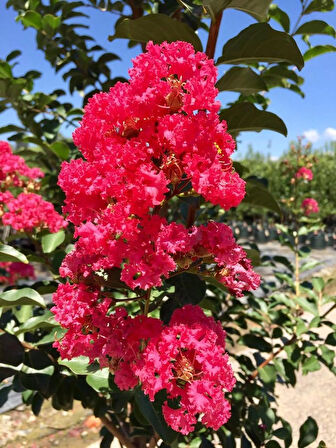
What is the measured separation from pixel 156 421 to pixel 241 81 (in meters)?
0.76

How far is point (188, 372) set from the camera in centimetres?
66

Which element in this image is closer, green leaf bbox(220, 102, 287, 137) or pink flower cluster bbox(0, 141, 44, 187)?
green leaf bbox(220, 102, 287, 137)

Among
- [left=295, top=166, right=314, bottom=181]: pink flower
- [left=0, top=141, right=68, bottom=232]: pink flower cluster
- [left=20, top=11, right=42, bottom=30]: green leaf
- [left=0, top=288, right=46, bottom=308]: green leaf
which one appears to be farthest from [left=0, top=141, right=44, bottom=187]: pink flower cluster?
[left=295, top=166, right=314, bottom=181]: pink flower

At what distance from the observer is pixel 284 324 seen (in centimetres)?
166

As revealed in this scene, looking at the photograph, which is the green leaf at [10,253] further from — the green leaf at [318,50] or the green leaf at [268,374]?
the green leaf at [318,50]

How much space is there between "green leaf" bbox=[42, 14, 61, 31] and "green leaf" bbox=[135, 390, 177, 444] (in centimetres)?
152

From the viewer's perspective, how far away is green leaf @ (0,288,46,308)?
2.71ft

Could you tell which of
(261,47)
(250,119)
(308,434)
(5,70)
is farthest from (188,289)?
(5,70)

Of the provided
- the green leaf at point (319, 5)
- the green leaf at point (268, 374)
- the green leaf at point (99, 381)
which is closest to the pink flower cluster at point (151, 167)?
the green leaf at point (99, 381)

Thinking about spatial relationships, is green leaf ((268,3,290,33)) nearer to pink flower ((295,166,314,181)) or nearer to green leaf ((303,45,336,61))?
green leaf ((303,45,336,61))

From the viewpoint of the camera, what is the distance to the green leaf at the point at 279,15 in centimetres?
127

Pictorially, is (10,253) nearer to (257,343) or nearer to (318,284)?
(257,343)

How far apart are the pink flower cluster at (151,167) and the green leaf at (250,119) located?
20 cm

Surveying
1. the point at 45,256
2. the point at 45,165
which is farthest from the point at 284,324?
the point at 45,165
